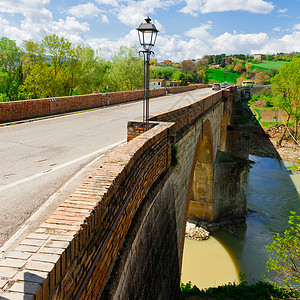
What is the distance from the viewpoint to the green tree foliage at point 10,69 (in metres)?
38.1

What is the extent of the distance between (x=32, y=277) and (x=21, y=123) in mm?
10844

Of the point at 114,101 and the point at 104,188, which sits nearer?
the point at 104,188

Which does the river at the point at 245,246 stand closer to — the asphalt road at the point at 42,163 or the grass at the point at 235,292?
the grass at the point at 235,292

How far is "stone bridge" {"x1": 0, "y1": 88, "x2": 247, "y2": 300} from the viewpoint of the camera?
2080mm

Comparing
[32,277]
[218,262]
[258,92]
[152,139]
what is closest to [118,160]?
[152,139]

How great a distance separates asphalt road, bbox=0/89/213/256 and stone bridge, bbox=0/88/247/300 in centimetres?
109

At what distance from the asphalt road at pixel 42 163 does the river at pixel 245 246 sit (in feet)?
27.0

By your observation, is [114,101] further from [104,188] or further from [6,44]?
[6,44]

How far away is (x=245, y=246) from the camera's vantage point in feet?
54.9

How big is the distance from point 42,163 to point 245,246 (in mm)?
13646

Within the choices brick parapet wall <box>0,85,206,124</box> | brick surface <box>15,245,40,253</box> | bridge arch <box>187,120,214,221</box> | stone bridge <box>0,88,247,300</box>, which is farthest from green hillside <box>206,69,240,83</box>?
brick surface <box>15,245,40,253</box>

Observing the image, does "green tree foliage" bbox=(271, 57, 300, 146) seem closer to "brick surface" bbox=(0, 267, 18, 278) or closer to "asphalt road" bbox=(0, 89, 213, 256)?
"asphalt road" bbox=(0, 89, 213, 256)

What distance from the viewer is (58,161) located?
6.91 metres

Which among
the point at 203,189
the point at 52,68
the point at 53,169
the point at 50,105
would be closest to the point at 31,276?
the point at 53,169
